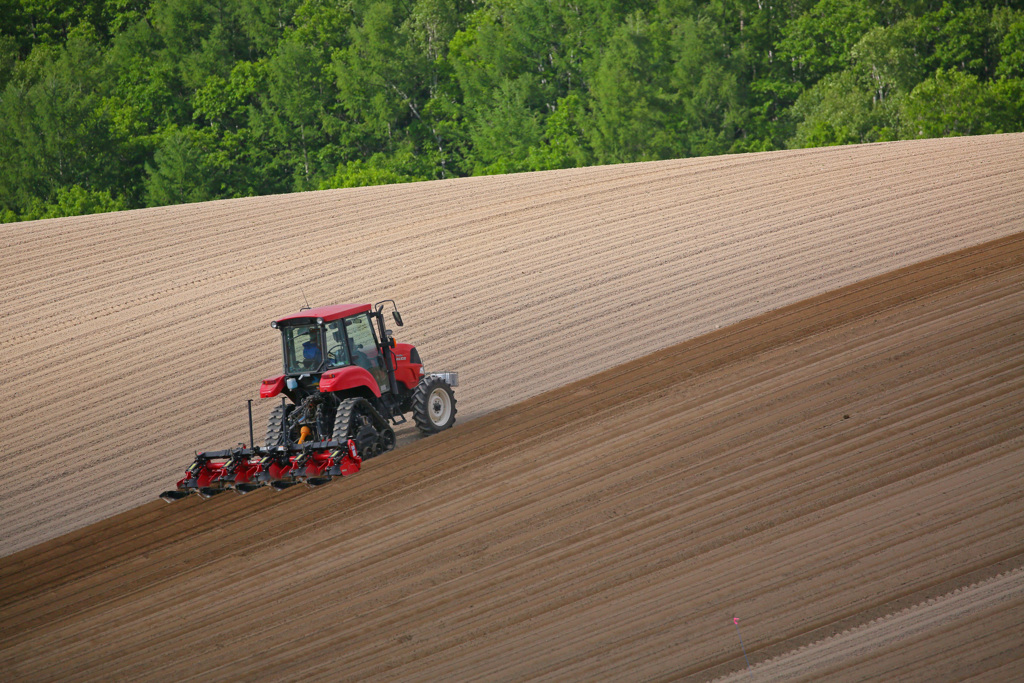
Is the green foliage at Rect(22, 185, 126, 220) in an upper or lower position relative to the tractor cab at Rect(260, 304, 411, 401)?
upper

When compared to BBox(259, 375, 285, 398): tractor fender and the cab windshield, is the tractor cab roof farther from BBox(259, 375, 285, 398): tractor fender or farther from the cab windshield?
BBox(259, 375, 285, 398): tractor fender

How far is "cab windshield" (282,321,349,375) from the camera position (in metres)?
11.0

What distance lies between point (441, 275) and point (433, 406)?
663 cm

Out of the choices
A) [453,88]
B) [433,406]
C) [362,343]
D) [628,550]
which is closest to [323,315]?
[362,343]

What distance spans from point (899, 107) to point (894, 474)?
4062cm

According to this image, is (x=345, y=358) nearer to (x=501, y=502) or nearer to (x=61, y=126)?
(x=501, y=502)

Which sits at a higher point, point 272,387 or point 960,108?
point 272,387

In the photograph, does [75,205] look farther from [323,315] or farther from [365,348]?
[323,315]

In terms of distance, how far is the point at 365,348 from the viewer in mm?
11453

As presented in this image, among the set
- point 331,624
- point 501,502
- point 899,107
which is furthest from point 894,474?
point 899,107

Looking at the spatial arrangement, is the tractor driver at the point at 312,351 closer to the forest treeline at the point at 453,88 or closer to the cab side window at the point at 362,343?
the cab side window at the point at 362,343

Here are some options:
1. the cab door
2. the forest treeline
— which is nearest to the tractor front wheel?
the cab door

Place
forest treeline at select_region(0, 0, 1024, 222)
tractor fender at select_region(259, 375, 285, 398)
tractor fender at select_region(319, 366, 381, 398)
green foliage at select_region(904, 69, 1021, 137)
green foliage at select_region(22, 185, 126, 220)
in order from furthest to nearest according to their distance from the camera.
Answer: forest treeline at select_region(0, 0, 1024, 222) < green foliage at select_region(22, 185, 126, 220) < green foliage at select_region(904, 69, 1021, 137) < tractor fender at select_region(259, 375, 285, 398) < tractor fender at select_region(319, 366, 381, 398)

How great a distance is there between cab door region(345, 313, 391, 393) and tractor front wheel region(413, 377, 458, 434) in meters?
0.40
